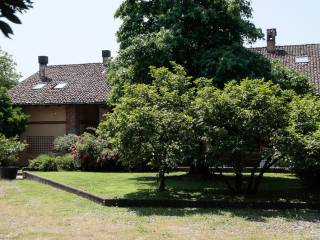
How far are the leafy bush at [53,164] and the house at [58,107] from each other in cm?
534

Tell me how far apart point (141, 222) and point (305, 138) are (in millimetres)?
4677

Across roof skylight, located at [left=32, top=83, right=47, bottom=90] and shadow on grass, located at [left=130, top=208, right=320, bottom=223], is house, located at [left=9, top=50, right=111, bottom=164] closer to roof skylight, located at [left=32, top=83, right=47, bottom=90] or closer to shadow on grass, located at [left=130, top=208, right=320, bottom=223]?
roof skylight, located at [left=32, top=83, right=47, bottom=90]

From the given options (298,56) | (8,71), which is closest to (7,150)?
(298,56)

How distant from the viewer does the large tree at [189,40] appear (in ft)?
58.5

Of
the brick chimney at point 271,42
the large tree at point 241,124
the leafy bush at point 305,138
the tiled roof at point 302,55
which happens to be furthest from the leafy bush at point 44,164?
the brick chimney at point 271,42

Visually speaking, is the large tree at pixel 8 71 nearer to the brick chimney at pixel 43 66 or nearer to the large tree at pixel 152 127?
the brick chimney at pixel 43 66

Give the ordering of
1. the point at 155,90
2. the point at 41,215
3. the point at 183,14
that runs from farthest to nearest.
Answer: the point at 183,14 → the point at 155,90 → the point at 41,215

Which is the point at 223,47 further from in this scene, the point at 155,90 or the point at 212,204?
the point at 212,204

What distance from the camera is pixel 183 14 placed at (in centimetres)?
1905

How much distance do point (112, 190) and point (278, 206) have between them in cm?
510

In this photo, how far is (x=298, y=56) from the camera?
101 feet

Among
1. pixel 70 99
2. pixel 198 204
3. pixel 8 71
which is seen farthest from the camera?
pixel 8 71

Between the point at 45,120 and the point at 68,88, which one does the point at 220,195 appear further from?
the point at 68,88

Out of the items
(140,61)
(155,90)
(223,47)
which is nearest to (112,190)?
(155,90)
